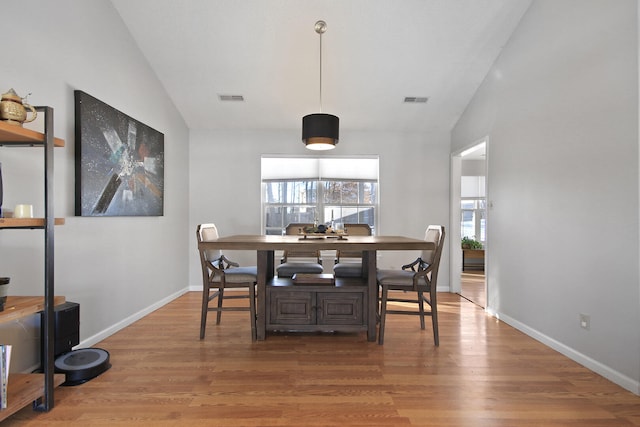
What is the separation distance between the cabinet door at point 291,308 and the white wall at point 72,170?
153cm

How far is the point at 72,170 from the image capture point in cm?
286

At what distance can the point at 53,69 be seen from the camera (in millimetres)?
2625

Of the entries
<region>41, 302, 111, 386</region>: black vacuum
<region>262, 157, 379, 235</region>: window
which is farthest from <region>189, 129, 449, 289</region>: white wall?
<region>41, 302, 111, 386</region>: black vacuum

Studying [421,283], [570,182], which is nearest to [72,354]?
[421,283]

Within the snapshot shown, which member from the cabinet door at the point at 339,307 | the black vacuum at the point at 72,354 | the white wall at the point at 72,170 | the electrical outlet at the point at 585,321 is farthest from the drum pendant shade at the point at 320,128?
the electrical outlet at the point at 585,321

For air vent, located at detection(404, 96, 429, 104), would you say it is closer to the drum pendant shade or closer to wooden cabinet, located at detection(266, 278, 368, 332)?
the drum pendant shade

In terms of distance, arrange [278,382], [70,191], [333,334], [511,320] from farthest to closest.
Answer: [511,320] → [333,334] → [70,191] → [278,382]

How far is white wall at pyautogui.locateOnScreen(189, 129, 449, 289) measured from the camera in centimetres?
532

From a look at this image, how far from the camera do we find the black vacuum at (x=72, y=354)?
2311 mm

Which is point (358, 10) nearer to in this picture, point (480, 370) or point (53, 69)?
point (53, 69)

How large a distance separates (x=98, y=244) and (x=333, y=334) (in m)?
2.27

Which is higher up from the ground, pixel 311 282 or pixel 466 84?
pixel 466 84

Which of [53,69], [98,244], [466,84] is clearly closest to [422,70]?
[466,84]

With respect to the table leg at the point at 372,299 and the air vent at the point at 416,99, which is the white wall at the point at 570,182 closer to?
the air vent at the point at 416,99
